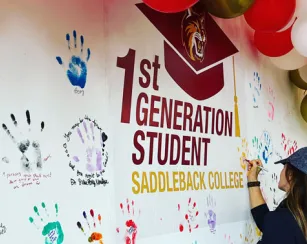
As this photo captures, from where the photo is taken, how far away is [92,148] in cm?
141

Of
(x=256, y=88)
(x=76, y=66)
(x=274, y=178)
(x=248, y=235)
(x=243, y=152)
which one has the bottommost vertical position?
(x=248, y=235)

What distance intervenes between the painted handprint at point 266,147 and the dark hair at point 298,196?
557 millimetres

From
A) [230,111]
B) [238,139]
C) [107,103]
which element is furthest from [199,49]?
[107,103]

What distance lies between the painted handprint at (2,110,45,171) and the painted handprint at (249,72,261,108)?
4.46 feet

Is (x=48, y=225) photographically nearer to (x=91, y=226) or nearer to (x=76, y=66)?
(x=91, y=226)

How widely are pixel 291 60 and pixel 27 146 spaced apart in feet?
4.77

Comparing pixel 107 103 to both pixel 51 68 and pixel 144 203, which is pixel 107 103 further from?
pixel 144 203

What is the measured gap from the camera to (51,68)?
4.30 ft

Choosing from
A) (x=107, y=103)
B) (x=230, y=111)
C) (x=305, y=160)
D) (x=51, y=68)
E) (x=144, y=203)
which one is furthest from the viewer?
(x=230, y=111)

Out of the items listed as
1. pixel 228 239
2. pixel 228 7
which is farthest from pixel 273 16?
pixel 228 239

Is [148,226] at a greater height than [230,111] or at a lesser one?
lesser

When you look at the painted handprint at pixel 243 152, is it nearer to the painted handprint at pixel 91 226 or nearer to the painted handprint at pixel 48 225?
the painted handprint at pixel 91 226

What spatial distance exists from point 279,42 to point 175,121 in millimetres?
667

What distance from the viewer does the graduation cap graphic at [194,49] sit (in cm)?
178
